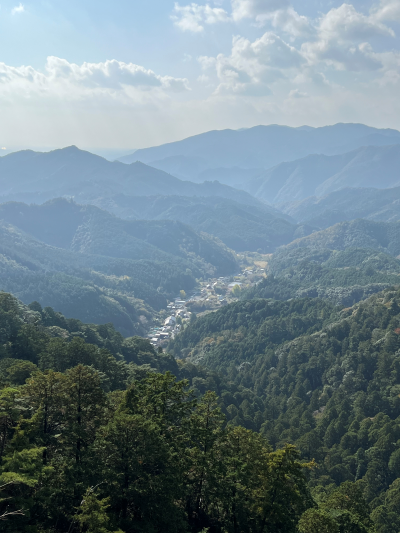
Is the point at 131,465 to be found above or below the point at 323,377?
below

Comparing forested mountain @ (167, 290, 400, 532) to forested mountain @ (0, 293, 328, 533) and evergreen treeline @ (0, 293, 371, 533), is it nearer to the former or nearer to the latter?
evergreen treeline @ (0, 293, 371, 533)

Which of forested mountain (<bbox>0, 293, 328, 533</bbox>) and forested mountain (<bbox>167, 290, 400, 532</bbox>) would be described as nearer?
forested mountain (<bbox>0, 293, 328, 533</bbox>)

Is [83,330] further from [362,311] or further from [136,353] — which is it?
[362,311]

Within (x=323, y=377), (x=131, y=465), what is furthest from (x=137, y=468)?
(x=323, y=377)

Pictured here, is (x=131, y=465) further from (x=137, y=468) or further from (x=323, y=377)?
(x=323, y=377)

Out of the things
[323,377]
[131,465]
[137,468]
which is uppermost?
[323,377]

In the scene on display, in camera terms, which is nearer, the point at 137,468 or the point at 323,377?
the point at 137,468

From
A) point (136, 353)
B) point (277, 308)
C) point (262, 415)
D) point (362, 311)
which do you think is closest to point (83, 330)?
point (136, 353)

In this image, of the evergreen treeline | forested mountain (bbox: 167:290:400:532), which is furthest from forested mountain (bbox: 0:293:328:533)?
forested mountain (bbox: 167:290:400:532)

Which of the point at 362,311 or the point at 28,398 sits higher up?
the point at 362,311
